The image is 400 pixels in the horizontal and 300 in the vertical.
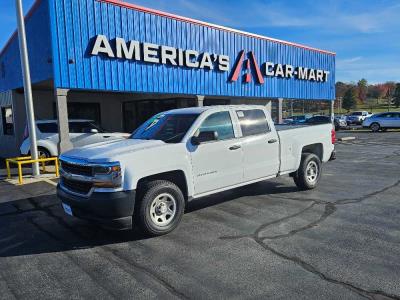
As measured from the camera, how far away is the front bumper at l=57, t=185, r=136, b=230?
451 cm

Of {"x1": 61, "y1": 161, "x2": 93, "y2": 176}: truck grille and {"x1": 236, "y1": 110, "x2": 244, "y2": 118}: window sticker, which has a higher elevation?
{"x1": 236, "y1": 110, "x2": 244, "y2": 118}: window sticker

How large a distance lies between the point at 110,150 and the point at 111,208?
2.88ft

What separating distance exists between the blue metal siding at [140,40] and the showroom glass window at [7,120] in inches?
278

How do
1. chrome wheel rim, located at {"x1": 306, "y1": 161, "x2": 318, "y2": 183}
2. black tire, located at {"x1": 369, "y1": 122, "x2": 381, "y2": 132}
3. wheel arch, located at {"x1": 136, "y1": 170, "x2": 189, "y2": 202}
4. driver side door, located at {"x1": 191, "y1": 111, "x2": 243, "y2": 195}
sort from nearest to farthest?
1. wheel arch, located at {"x1": 136, "y1": 170, "x2": 189, "y2": 202}
2. driver side door, located at {"x1": 191, "y1": 111, "x2": 243, "y2": 195}
3. chrome wheel rim, located at {"x1": 306, "y1": 161, "x2": 318, "y2": 183}
4. black tire, located at {"x1": 369, "y1": 122, "x2": 381, "y2": 132}

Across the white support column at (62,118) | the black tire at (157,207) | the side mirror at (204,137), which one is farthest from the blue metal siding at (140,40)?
the black tire at (157,207)

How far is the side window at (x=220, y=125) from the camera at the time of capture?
5790 millimetres

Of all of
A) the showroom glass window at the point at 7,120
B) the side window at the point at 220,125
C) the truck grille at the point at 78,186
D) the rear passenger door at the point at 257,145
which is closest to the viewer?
the truck grille at the point at 78,186

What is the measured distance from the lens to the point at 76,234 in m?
5.24

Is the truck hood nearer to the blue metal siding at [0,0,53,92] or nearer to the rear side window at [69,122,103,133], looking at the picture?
the blue metal siding at [0,0,53,92]

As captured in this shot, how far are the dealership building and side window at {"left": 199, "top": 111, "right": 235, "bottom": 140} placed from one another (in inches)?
261

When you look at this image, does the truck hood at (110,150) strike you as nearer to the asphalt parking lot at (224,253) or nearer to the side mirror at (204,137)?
the side mirror at (204,137)

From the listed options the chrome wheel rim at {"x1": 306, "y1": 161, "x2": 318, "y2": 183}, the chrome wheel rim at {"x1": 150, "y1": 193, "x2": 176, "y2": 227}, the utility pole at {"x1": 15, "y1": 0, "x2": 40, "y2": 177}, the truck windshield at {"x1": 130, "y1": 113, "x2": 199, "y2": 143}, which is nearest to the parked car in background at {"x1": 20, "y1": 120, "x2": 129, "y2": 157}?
the utility pole at {"x1": 15, "y1": 0, "x2": 40, "y2": 177}

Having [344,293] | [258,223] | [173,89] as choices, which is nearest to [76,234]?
[258,223]

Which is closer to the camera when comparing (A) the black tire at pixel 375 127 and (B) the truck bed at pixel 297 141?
(B) the truck bed at pixel 297 141
